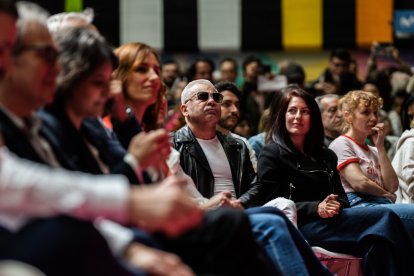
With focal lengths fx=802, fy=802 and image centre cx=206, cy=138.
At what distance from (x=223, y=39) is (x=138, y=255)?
7.73 meters

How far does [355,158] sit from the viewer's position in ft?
17.2

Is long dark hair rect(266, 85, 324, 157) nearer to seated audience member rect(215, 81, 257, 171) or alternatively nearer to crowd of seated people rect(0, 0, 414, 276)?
crowd of seated people rect(0, 0, 414, 276)

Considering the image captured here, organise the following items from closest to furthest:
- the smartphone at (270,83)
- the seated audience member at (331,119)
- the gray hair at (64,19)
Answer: the gray hair at (64,19), the seated audience member at (331,119), the smartphone at (270,83)

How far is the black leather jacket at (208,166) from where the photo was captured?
182 inches

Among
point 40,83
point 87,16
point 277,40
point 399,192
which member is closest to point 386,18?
point 277,40

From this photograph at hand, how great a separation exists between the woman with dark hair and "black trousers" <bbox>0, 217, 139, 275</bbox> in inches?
110

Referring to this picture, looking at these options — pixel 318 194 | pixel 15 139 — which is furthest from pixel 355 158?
pixel 15 139

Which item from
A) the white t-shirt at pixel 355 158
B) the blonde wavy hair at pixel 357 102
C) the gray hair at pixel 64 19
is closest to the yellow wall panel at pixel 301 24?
the blonde wavy hair at pixel 357 102

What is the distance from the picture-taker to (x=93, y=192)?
6.39 ft

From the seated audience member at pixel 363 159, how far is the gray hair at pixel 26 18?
305 centimetres

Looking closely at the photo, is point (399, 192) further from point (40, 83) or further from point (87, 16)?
point (40, 83)

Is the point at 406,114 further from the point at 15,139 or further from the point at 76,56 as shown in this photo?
the point at 15,139

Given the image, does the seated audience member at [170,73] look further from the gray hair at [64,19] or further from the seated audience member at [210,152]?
the gray hair at [64,19]

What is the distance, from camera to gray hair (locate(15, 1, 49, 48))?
239cm
